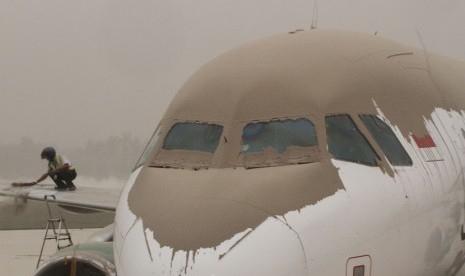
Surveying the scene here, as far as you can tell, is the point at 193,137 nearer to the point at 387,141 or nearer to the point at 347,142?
the point at 347,142

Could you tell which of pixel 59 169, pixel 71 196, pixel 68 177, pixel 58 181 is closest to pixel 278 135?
pixel 71 196

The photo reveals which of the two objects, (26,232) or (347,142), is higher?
(347,142)

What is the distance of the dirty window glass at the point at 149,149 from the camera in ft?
25.5

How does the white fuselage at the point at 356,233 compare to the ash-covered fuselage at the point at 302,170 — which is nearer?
the white fuselage at the point at 356,233

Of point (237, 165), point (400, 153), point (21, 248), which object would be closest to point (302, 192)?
point (237, 165)

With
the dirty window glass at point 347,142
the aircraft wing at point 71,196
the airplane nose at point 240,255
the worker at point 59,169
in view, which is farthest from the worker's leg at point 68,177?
the airplane nose at point 240,255

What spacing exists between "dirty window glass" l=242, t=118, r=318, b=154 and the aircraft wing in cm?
664

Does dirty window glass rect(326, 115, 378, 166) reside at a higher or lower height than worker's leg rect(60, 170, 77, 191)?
higher

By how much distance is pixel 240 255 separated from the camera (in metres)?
5.68

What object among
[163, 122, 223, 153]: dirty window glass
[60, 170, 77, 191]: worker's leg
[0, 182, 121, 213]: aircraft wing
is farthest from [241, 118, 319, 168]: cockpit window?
[60, 170, 77, 191]: worker's leg

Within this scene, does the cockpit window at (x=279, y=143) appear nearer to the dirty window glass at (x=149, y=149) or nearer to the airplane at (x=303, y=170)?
the airplane at (x=303, y=170)

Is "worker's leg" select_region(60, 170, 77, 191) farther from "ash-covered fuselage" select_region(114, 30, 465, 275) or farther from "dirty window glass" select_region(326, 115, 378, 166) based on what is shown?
"dirty window glass" select_region(326, 115, 378, 166)

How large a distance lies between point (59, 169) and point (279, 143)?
909 centimetres

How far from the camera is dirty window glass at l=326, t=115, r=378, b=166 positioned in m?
6.90
